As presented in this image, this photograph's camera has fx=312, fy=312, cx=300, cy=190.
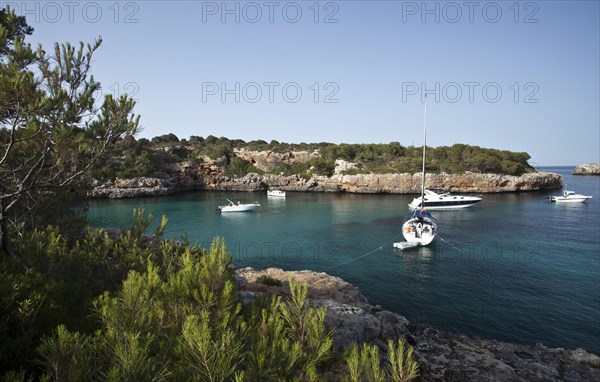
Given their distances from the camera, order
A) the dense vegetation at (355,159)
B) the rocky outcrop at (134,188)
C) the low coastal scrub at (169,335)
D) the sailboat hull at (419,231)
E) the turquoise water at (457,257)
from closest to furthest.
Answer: the low coastal scrub at (169,335)
the turquoise water at (457,257)
the sailboat hull at (419,231)
the rocky outcrop at (134,188)
the dense vegetation at (355,159)

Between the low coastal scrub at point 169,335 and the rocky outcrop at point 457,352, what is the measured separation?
3346 mm

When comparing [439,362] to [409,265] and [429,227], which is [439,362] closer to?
[409,265]

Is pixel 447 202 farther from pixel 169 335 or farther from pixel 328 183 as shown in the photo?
pixel 169 335

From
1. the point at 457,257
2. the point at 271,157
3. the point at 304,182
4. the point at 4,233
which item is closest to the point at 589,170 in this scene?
the point at 304,182

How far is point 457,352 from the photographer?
10914 millimetres

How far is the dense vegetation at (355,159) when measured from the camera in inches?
2586

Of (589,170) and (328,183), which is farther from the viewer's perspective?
(589,170)

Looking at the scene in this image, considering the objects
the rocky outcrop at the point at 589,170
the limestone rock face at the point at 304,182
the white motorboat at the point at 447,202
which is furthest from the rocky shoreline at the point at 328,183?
the rocky outcrop at the point at 589,170

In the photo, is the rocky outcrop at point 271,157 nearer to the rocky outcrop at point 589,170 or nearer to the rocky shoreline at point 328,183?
the rocky shoreline at point 328,183

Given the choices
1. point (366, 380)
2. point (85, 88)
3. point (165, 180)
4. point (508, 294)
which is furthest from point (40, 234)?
point (165, 180)

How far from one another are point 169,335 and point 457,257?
23801 mm

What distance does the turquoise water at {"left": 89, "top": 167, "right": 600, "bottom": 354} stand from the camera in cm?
1494

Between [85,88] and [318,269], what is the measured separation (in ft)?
56.9

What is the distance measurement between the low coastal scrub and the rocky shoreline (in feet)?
193
